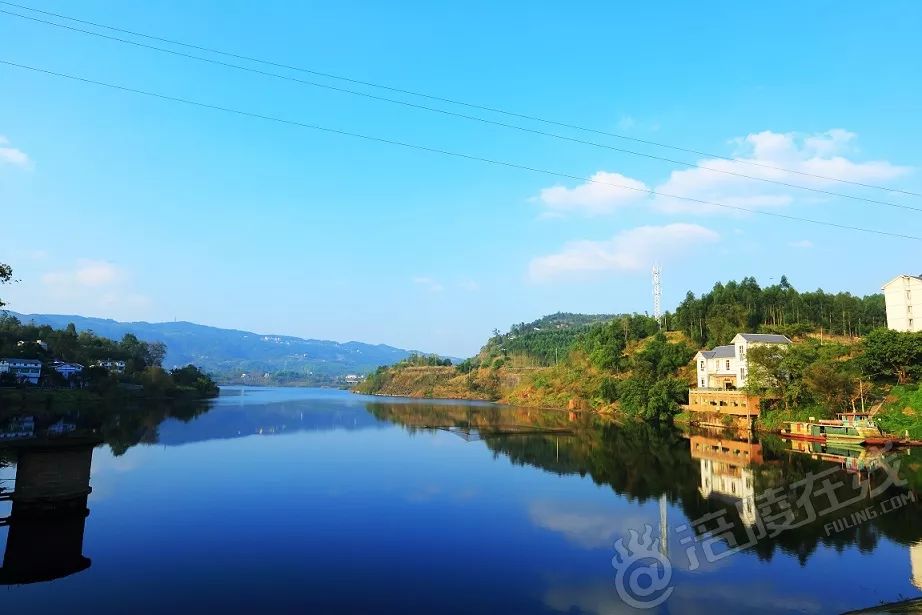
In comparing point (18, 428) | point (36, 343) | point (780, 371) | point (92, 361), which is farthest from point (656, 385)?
point (36, 343)

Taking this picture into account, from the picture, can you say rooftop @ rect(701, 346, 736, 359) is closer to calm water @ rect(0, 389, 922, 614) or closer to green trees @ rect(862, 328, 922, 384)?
green trees @ rect(862, 328, 922, 384)

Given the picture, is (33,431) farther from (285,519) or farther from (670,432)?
(670,432)

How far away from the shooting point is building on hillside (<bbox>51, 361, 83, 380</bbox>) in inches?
2344

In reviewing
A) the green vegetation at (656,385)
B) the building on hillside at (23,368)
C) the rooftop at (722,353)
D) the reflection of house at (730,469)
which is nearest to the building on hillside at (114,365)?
the building on hillside at (23,368)

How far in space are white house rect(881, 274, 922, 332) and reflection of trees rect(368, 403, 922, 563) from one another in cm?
2352

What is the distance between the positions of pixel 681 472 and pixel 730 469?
234 cm

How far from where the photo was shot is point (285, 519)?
15555 mm

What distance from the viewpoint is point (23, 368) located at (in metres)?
55.8

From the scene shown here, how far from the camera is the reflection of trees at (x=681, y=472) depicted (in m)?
13.6

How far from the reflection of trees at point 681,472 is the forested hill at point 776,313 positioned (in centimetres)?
2506

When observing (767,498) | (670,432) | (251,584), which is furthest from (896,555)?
(670,432)

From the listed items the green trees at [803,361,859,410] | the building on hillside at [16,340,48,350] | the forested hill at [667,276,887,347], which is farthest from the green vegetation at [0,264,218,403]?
the forested hill at [667,276,887,347]

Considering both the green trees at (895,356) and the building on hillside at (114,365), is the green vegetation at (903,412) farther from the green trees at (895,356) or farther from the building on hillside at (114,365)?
the building on hillside at (114,365)

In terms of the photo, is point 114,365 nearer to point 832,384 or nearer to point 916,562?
point 832,384
